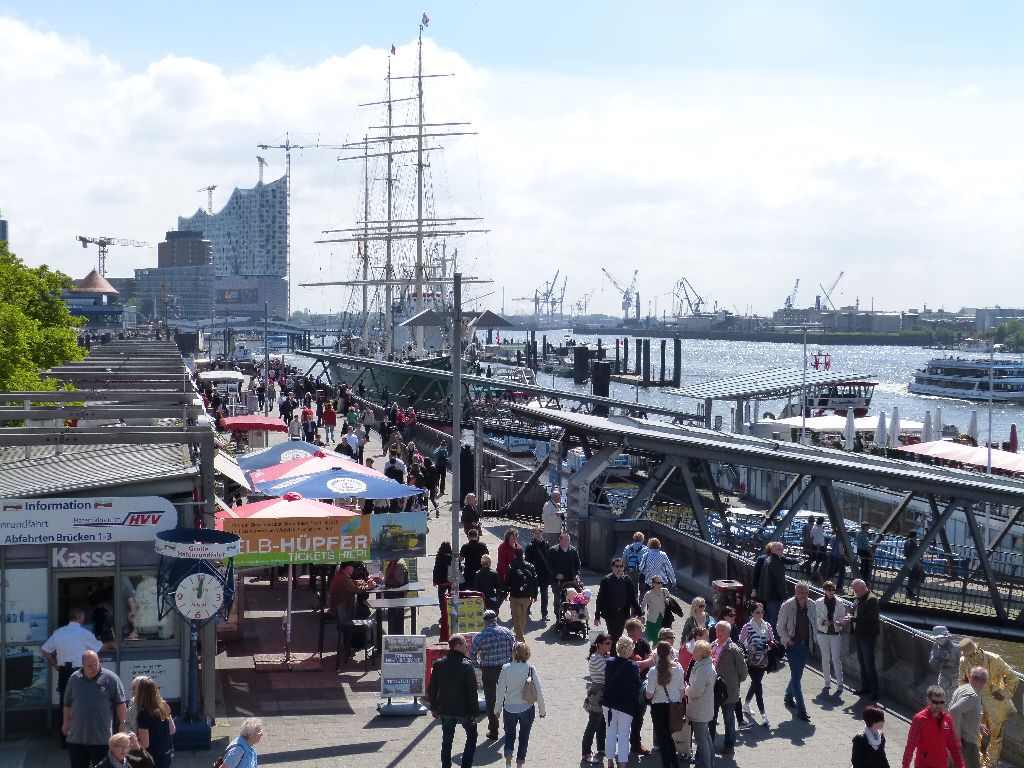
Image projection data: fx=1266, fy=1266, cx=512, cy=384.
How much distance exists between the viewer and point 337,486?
17578mm

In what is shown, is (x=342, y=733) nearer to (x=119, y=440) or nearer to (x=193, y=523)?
(x=193, y=523)

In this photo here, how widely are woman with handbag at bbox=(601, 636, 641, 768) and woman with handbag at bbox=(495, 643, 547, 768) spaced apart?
616mm

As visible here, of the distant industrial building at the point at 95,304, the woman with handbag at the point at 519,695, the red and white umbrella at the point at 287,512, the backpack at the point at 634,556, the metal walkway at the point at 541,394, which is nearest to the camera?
the woman with handbag at the point at 519,695

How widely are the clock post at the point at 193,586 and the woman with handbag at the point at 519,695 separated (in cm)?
285

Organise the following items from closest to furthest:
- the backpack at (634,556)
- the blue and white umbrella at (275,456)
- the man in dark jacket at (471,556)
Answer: the backpack at (634,556) → the man in dark jacket at (471,556) → the blue and white umbrella at (275,456)

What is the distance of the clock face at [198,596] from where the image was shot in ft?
39.0

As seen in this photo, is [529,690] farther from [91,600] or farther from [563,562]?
[563,562]

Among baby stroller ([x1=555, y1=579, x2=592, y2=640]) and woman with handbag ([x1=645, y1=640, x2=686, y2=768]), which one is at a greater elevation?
woman with handbag ([x1=645, y1=640, x2=686, y2=768])

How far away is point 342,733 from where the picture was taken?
12.5 meters

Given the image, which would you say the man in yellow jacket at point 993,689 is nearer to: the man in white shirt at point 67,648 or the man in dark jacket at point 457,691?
the man in dark jacket at point 457,691

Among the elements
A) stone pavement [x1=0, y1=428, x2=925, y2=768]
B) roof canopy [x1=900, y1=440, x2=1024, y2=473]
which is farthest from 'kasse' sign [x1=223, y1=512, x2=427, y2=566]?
roof canopy [x1=900, y1=440, x2=1024, y2=473]

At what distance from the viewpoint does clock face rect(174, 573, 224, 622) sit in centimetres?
1188

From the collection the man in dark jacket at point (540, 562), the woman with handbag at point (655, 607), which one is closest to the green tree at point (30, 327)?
the man in dark jacket at point (540, 562)

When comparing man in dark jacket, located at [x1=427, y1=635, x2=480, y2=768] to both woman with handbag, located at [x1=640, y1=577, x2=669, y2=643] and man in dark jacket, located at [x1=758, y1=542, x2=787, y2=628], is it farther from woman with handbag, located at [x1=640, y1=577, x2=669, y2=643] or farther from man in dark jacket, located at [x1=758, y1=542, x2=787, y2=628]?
man in dark jacket, located at [x1=758, y1=542, x2=787, y2=628]
